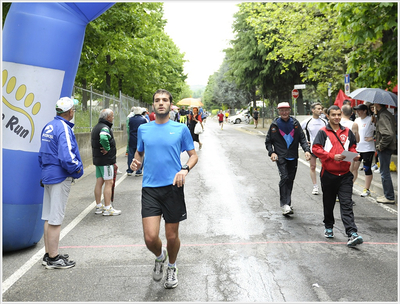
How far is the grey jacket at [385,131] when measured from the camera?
28.6 ft

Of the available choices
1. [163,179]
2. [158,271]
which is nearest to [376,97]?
[163,179]

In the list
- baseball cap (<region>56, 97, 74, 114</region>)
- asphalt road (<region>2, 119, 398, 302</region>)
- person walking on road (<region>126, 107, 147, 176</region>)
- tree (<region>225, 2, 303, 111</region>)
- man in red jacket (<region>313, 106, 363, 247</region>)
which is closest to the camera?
asphalt road (<region>2, 119, 398, 302</region>)

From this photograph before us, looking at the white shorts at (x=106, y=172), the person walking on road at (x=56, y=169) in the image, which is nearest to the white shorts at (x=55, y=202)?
the person walking on road at (x=56, y=169)

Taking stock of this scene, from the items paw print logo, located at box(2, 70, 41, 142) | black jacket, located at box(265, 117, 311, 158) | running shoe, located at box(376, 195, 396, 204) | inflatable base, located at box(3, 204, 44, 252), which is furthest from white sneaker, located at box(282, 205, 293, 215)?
paw print logo, located at box(2, 70, 41, 142)

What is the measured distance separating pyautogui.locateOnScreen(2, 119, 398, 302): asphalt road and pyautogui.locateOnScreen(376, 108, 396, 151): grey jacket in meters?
1.14

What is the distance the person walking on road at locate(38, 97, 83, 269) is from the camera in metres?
5.18

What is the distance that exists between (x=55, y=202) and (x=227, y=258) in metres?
2.11

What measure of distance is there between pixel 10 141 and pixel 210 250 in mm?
2812

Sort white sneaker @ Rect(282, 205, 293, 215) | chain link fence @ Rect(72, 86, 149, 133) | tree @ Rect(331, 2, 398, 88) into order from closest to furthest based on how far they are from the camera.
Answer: white sneaker @ Rect(282, 205, 293, 215) < tree @ Rect(331, 2, 398, 88) < chain link fence @ Rect(72, 86, 149, 133)

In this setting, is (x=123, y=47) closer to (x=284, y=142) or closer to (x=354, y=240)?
(x=284, y=142)

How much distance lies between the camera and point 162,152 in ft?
14.8

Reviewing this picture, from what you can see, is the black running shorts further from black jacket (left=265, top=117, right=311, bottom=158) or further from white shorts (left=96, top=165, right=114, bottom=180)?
black jacket (left=265, top=117, right=311, bottom=158)

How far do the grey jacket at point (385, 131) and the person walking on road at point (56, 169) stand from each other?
234 inches

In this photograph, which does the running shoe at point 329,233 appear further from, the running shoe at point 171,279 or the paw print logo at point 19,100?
the paw print logo at point 19,100
